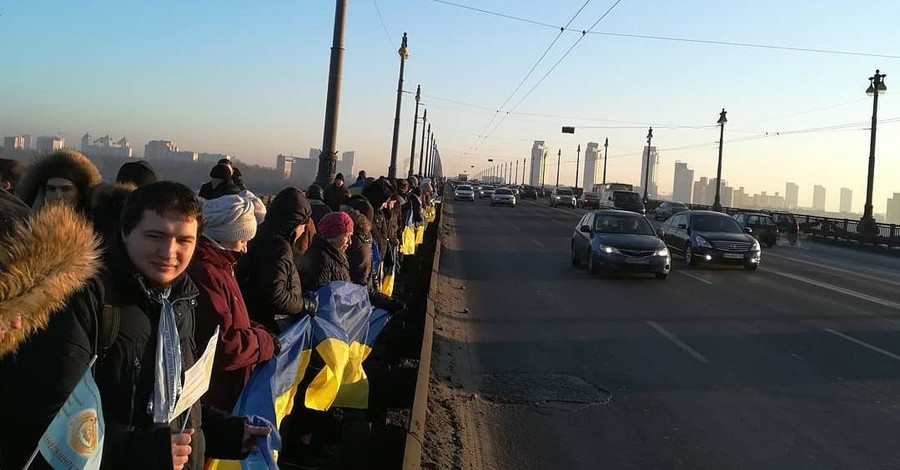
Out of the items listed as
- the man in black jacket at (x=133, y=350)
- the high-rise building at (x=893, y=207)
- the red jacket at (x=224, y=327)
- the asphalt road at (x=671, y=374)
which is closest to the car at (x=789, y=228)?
the asphalt road at (x=671, y=374)

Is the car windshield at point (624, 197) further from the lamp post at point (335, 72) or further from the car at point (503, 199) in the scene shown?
the lamp post at point (335, 72)

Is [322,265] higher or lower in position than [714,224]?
lower

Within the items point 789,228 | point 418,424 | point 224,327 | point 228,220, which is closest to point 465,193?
point 789,228

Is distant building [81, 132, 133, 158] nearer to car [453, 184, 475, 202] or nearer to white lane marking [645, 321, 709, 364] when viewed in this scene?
white lane marking [645, 321, 709, 364]

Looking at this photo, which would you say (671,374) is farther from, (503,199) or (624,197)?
Result: (503,199)

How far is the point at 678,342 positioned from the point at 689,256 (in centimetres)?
1016

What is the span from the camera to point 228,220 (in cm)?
336

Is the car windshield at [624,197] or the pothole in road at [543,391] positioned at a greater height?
the car windshield at [624,197]

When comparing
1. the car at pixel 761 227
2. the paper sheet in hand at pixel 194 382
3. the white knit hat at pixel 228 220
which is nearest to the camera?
the paper sheet in hand at pixel 194 382

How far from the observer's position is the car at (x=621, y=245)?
1538 cm

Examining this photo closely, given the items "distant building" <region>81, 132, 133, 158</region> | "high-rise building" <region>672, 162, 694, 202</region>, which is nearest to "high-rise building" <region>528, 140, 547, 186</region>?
"high-rise building" <region>672, 162, 694, 202</region>

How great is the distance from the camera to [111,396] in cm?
200

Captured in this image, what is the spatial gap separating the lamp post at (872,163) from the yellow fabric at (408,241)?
91.7 ft

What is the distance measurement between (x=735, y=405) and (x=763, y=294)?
26.7ft
